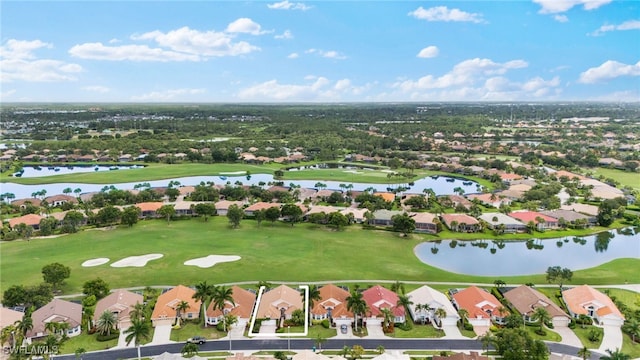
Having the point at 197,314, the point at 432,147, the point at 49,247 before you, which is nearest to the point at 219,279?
the point at 197,314

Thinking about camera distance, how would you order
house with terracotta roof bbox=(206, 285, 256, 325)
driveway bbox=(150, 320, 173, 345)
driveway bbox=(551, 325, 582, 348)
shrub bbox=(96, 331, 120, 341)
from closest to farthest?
driveway bbox=(551, 325, 582, 348) < driveway bbox=(150, 320, 173, 345) < shrub bbox=(96, 331, 120, 341) < house with terracotta roof bbox=(206, 285, 256, 325)

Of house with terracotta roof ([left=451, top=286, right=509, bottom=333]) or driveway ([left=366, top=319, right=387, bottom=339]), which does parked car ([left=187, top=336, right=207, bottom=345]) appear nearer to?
driveway ([left=366, top=319, right=387, bottom=339])

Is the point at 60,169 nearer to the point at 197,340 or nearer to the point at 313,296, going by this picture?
the point at 197,340

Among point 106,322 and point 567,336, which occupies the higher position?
point 106,322

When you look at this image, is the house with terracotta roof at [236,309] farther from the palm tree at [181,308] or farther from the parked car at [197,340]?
the parked car at [197,340]

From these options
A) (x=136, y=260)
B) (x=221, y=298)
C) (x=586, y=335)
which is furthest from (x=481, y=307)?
(x=136, y=260)

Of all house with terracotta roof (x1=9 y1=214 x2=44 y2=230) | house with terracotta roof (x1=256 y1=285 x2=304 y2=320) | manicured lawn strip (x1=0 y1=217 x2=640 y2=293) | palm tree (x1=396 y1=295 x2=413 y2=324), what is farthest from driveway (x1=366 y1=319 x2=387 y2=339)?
house with terracotta roof (x1=9 y1=214 x2=44 y2=230)

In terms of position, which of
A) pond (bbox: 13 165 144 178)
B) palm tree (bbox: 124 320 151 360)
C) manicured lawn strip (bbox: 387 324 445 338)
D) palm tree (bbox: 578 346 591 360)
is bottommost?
manicured lawn strip (bbox: 387 324 445 338)
